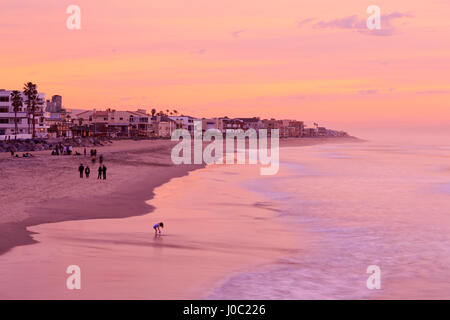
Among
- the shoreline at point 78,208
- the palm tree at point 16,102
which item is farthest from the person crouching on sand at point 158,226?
the palm tree at point 16,102

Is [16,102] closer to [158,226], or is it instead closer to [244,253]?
[158,226]

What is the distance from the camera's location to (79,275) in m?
15.0

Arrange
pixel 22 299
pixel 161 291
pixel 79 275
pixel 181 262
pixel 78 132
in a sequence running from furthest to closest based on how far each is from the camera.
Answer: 1. pixel 78 132
2. pixel 181 262
3. pixel 79 275
4. pixel 161 291
5. pixel 22 299

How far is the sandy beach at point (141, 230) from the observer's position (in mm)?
15328

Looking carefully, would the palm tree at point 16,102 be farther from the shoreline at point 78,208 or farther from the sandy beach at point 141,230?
the sandy beach at point 141,230

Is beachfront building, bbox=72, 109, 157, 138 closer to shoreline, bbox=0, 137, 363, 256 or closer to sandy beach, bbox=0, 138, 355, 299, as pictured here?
shoreline, bbox=0, 137, 363, 256

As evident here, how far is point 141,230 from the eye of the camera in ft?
71.6

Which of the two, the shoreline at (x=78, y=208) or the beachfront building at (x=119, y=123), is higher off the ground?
the beachfront building at (x=119, y=123)

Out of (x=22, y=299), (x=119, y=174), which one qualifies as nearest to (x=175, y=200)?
(x=119, y=174)

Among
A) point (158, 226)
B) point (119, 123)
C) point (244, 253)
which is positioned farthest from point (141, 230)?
point (119, 123)

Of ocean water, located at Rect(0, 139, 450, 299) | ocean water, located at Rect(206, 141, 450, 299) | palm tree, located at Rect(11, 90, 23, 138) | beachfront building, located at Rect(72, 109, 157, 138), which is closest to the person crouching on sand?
ocean water, located at Rect(0, 139, 450, 299)

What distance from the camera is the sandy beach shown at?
1533cm
